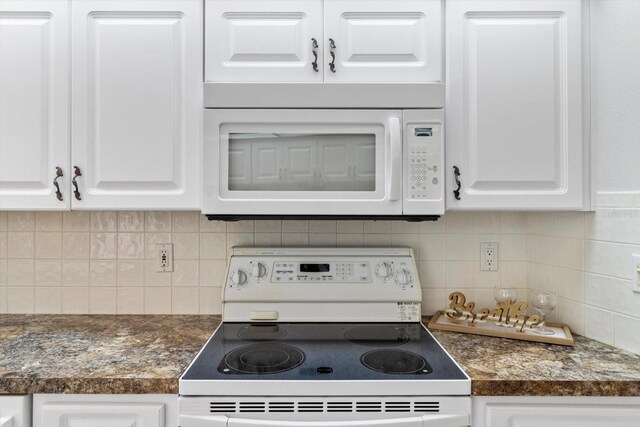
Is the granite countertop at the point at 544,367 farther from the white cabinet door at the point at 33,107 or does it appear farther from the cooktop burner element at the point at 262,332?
the white cabinet door at the point at 33,107

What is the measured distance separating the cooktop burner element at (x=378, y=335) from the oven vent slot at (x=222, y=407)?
19.0 inches

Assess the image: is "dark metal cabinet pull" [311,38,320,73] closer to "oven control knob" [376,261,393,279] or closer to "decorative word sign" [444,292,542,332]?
"oven control knob" [376,261,393,279]

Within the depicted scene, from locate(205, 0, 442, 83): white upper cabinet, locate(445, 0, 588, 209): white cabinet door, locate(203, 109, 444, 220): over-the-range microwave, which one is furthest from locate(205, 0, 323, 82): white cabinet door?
locate(445, 0, 588, 209): white cabinet door

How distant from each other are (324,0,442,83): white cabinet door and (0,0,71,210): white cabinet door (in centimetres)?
94

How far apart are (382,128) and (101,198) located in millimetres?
992

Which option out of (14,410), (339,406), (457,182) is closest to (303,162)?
(457,182)

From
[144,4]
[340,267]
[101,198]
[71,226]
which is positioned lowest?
[340,267]

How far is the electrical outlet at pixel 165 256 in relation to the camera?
172 centimetres

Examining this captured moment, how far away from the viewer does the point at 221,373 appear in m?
1.11

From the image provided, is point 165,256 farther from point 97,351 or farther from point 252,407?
point 252,407

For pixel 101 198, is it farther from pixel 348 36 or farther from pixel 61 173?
pixel 348 36

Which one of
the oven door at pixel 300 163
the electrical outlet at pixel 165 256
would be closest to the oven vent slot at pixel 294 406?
the oven door at pixel 300 163

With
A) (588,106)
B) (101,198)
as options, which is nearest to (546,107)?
(588,106)

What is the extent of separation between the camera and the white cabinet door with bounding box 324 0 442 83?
1367 millimetres
